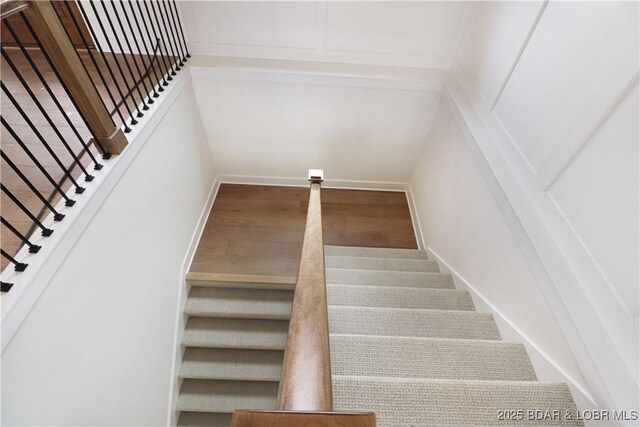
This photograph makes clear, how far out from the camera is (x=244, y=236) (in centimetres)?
291

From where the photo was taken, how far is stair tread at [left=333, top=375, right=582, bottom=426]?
3.20 ft

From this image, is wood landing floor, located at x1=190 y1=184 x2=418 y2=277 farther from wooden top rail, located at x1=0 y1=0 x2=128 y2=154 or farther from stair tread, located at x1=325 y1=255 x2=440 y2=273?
wooden top rail, located at x1=0 y1=0 x2=128 y2=154

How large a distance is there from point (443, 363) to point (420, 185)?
2112 mm

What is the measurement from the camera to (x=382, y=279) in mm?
2068

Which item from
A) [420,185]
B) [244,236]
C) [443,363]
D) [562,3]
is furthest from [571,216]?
[244,236]

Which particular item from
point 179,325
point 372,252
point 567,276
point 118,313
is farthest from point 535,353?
point 179,325

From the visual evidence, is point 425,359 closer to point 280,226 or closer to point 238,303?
point 238,303

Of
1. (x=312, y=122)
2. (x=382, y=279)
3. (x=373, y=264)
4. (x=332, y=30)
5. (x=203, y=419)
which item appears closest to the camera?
(x=382, y=279)

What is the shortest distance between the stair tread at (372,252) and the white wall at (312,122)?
36.1 inches

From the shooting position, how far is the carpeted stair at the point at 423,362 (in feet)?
3.27

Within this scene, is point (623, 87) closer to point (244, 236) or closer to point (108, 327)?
point (108, 327)

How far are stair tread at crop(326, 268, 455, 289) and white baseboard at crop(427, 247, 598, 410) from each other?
20cm

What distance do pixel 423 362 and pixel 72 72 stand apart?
176 cm

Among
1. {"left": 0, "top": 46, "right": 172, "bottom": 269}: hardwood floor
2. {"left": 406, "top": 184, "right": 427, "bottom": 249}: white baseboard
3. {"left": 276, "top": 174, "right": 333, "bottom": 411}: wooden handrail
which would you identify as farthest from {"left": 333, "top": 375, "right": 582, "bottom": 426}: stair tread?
{"left": 406, "top": 184, "right": 427, "bottom": 249}: white baseboard
